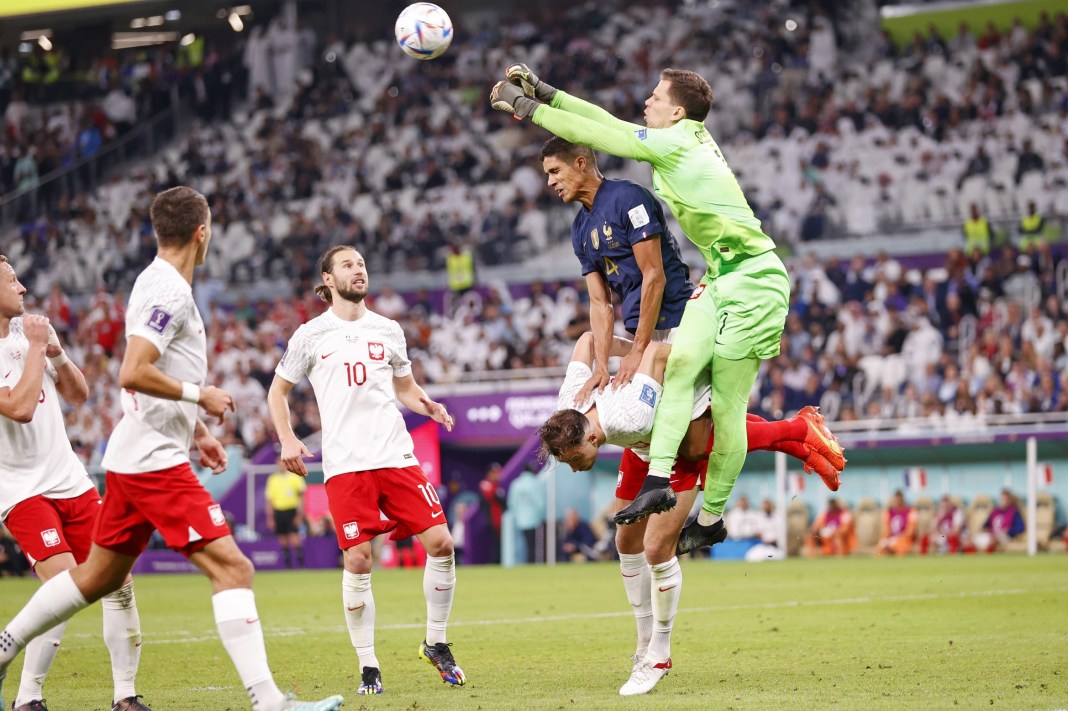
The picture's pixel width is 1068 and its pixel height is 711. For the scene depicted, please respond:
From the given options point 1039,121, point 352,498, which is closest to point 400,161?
point 1039,121

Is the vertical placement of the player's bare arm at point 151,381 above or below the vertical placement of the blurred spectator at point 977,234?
below

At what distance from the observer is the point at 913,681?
792 centimetres

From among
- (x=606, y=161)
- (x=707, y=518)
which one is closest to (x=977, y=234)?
(x=606, y=161)

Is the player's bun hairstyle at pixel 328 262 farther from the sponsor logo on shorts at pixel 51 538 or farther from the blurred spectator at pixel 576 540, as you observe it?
the blurred spectator at pixel 576 540

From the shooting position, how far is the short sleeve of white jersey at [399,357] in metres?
9.41

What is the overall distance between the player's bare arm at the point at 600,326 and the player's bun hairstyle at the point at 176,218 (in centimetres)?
262

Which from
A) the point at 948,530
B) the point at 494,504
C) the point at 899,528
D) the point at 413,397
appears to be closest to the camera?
the point at 413,397

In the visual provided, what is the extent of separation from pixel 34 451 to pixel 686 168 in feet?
13.2

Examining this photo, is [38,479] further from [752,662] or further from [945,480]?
[945,480]

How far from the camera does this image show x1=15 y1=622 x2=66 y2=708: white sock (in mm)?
7312

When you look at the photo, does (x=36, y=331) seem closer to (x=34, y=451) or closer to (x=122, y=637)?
(x=34, y=451)

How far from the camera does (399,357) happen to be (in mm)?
9414

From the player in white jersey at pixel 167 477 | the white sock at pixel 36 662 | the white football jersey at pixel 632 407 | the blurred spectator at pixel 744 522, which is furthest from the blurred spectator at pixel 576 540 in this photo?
the player in white jersey at pixel 167 477

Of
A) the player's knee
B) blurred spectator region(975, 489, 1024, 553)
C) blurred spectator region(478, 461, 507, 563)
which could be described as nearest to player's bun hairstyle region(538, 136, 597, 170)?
the player's knee
